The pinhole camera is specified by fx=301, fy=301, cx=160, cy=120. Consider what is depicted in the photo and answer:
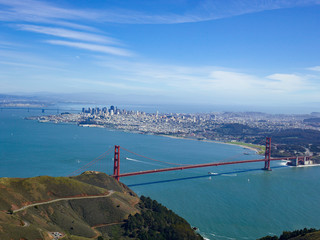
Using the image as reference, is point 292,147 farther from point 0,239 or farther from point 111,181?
point 0,239

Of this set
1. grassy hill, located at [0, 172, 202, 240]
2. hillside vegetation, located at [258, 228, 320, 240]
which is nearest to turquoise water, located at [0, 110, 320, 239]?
hillside vegetation, located at [258, 228, 320, 240]

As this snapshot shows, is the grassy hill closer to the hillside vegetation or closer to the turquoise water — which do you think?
the turquoise water

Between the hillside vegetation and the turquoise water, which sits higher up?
the hillside vegetation

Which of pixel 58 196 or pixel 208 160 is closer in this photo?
pixel 58 196

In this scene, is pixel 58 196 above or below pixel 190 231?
above

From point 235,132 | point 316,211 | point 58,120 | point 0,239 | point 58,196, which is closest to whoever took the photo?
point 0,239

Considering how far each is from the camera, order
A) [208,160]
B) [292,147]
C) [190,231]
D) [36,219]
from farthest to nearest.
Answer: [292,147] < [208,160] < [190,231] < [36,219]

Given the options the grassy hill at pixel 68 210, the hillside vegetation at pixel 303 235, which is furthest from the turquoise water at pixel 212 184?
the grassy hill at pixel 68 210

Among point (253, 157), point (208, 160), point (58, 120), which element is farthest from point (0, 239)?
point (58, 120)
